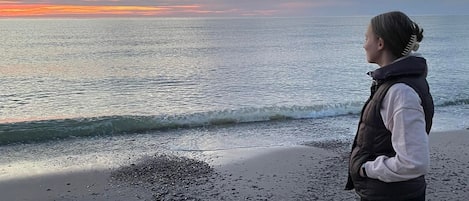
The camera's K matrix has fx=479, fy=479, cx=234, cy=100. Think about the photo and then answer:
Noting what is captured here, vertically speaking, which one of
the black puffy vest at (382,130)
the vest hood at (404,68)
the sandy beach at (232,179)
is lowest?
the sandy beach at (232,179)

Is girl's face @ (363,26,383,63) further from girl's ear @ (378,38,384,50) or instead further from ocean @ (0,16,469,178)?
ocean @ (0,16,469,178)

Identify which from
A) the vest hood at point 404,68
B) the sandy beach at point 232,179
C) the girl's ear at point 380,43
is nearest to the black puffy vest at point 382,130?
the vest hood at point 404,68

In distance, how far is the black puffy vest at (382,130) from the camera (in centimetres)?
213

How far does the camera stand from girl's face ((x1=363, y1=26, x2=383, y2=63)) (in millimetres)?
2246

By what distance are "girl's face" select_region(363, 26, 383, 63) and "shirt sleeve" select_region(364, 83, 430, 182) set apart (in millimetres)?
219

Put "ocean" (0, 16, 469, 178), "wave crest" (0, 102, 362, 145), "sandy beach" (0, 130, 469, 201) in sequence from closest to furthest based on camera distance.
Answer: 1. "sandy beach" (0, 130, 469, 201)
2. "ocean" (0, 16, 469, 178)
3. "wave crest" (0, 102, 362, 145)

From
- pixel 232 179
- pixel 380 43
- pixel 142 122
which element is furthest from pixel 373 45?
pixel 142 122

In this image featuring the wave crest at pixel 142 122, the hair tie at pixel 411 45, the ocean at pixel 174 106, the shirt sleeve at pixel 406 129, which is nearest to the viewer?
the shirt sleeve at pixel 406 129

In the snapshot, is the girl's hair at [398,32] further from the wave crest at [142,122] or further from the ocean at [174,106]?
the wave crest at [142,122]

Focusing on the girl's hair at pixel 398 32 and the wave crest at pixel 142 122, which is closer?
the girl's hair at pixel 398 32

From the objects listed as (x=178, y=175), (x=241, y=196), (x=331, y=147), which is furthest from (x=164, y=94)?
(x=241, y=196)

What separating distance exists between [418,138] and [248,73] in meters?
25.2

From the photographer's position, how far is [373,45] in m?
2.27

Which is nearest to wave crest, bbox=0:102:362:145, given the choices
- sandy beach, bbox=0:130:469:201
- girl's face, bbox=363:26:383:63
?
sandy beach, bbox=0:130:469:201
